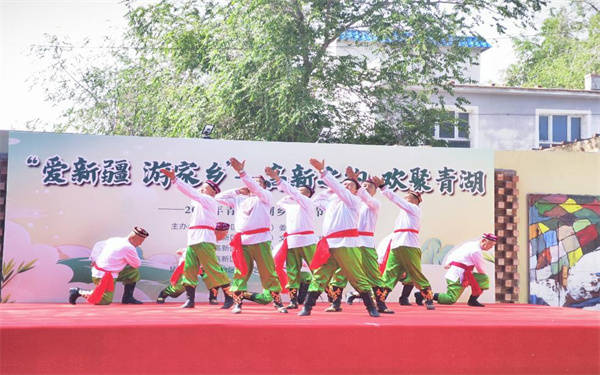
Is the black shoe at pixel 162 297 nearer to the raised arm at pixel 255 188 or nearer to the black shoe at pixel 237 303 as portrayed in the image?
the black shoe at pixel 237 303

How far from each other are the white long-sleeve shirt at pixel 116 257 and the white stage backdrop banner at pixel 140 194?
0.53 meters

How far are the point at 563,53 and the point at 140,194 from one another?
18377mm

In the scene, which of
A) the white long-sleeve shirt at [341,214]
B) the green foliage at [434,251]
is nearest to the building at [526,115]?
the green foliage at [434,251]

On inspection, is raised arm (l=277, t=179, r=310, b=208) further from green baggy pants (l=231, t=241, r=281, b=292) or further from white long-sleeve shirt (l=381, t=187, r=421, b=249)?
white long-sleeve shirt (l=381, t=187, r=421, b=249)

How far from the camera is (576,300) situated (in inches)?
377

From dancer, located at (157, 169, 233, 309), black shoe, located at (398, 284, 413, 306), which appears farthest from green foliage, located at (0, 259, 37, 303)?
black shoe, located at (398, 284, 413, 306)

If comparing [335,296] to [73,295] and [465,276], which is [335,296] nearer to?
[465,276]

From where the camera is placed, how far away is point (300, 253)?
7.36m

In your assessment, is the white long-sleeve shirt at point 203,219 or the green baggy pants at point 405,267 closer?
the white long-sleeve shirt at point 203,219

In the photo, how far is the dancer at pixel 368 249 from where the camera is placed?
6.82 meters
